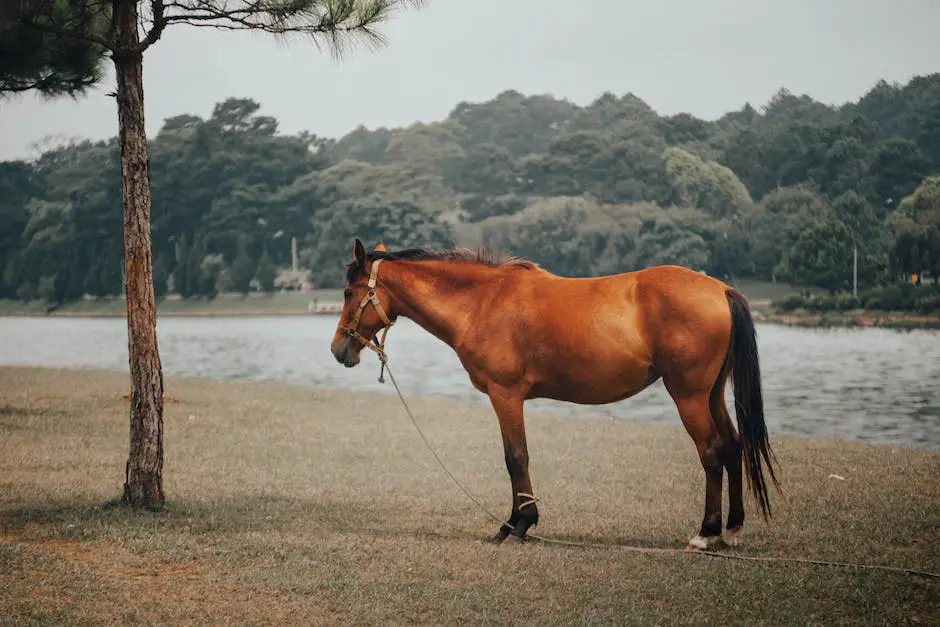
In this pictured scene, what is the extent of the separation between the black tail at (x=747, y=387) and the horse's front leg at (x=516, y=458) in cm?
155

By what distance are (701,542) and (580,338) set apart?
1.64 metres

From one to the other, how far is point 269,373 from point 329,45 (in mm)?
20064

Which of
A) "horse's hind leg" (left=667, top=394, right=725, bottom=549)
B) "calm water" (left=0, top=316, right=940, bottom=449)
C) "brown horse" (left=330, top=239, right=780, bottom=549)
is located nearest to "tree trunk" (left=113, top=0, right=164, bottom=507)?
"brown horse" (left=330, top=239, right=780, bottom=549)

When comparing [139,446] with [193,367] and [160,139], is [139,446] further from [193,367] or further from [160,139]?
[160,139]

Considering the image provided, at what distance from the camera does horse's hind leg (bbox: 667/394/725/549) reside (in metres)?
7.02

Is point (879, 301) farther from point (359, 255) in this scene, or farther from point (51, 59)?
point (359, 255)

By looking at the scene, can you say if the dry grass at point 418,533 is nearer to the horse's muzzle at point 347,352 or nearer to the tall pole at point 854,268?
the horse's muzzle at point 347,352

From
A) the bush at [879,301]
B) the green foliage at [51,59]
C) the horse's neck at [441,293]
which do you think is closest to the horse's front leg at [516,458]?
the horse's neck at [441,293]

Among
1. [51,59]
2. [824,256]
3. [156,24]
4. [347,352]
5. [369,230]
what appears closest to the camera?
[347,352]

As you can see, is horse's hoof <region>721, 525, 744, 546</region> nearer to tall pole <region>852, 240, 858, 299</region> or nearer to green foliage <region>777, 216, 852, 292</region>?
green foliage <region>777, 216, 852, 292</region>

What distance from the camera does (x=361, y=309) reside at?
790 cm

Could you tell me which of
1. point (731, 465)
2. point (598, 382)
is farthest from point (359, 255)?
point (731, 465)

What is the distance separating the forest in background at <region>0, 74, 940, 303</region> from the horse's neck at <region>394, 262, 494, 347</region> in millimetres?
54495

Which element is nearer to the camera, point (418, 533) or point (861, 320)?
point (418, 533)
